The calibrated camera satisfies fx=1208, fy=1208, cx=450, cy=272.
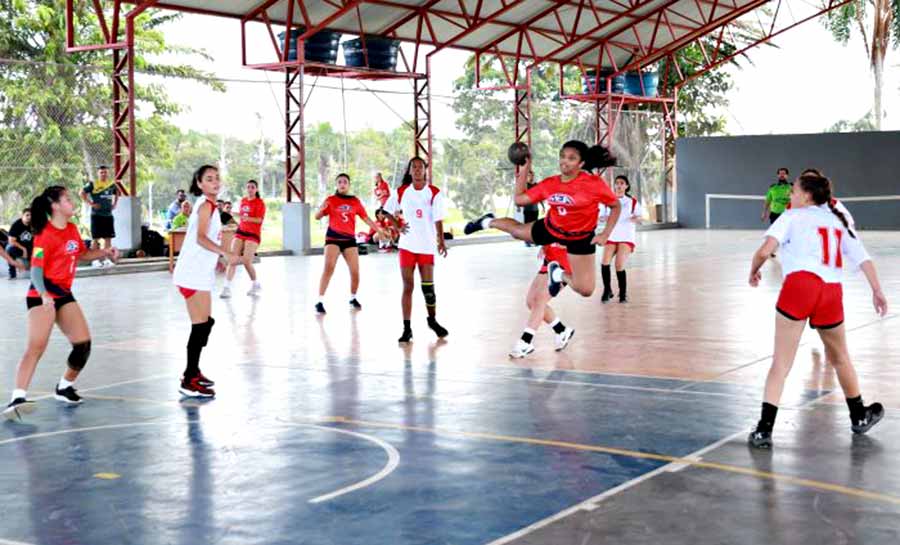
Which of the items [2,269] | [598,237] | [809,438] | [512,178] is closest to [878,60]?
[512,178]

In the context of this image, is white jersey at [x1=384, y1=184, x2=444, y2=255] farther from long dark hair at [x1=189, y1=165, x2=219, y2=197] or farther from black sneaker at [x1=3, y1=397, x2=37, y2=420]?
black sneaker at [x1=3, y1=397, x2=37, y2=420]

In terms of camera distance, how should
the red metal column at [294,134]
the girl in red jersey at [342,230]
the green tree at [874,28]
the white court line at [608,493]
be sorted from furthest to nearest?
the green tree at [874,28], the red metal column at [294,134], the girl in red jersey at [342,230], the white court line at [608,493]

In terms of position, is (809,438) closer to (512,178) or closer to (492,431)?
(492,431)

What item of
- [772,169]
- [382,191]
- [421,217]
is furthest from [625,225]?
[772,169]

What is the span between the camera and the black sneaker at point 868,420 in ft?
25.6

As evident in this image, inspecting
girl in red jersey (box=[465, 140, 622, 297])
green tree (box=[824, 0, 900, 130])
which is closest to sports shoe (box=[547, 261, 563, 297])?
girl in red jersey (box=[465, 140, 622, 297])

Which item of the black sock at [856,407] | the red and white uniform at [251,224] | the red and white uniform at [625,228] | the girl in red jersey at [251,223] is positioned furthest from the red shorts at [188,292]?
the red and white uniform at [251,224]

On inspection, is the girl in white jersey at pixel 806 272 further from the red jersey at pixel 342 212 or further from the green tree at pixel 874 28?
the green tree at pixel 874 28

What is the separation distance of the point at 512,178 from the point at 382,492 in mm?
32508

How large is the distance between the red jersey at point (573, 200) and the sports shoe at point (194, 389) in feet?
11.4

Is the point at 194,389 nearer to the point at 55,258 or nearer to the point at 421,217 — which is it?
the point at 55,258

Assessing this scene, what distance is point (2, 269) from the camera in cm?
2353

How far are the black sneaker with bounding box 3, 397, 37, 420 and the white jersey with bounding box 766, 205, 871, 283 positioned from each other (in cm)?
542

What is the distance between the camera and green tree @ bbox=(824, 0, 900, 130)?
46.7m
